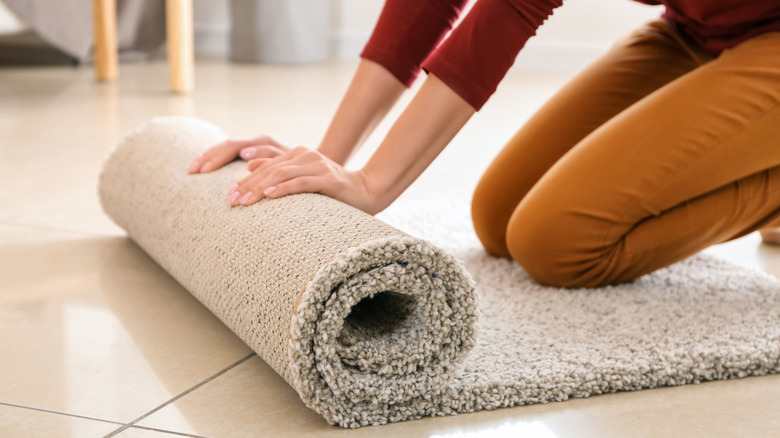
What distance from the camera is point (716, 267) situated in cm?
128

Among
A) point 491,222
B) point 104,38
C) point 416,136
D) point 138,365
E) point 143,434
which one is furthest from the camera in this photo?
point 104,38

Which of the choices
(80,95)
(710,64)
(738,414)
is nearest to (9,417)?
(738,414)

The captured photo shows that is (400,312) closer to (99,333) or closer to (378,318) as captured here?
(378,318)

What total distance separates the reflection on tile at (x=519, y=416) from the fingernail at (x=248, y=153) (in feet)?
0.99

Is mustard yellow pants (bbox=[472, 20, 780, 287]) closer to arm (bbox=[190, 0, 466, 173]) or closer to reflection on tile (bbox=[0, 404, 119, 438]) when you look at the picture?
arm (bbox=[190, 0, 466, 173])

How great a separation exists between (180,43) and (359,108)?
1.79m

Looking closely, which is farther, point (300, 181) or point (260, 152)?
point (260, 152)

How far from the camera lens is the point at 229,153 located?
109cm

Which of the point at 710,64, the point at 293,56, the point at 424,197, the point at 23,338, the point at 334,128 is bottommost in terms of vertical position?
the point at 293,56

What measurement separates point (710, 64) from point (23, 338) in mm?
894

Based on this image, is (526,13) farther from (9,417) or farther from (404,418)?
(9,417)

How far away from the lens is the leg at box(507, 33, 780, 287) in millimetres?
1106

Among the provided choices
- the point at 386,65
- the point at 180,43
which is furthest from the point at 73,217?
the point at 180,43

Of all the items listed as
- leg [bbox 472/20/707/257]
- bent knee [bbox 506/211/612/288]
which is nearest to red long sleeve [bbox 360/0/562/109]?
bent knee [bbox 506/211/612/288]
